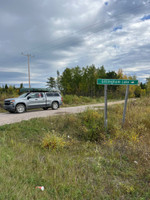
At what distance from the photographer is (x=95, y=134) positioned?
600 cm

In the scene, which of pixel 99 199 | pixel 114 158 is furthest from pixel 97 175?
pixel 114 158

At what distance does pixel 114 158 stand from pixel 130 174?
2.09 ft

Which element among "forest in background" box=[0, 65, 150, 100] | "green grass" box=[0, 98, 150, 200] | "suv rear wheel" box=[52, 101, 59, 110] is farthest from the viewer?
"forest in background" box=[0, 65, 150, 100]

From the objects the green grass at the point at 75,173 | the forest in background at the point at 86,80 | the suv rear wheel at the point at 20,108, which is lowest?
the green grass at the point at 75,173

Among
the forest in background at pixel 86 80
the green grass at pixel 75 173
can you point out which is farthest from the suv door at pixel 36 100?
the forest in background at pixel 86 80

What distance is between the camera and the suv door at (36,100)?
12.8 metres

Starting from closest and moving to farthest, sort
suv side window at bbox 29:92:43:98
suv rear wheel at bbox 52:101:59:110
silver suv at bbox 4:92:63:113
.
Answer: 1. silver suv at bbox 4:92:63:113
2. suv side window at bbox 29:92:43:98
3. suv rear wheel at bbox 52:101:59:110

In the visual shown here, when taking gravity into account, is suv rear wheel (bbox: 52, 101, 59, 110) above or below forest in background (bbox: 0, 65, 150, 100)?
below

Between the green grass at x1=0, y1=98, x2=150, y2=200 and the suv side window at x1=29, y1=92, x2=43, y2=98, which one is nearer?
the green grass at x1=0, y1=98, x2=150, y2=200

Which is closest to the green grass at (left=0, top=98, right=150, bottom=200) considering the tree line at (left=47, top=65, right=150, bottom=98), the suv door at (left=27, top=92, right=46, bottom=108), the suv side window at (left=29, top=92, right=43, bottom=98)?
the suv door at (left=27, top=92, right=46, bottom=108)

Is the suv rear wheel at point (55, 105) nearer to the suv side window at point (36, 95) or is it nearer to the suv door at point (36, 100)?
the suv door at point (36, 100)

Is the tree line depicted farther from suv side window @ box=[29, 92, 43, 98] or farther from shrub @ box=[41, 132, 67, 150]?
shrub @ box=[41, 132, 67, 150]

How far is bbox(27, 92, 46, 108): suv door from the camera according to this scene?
503 inches

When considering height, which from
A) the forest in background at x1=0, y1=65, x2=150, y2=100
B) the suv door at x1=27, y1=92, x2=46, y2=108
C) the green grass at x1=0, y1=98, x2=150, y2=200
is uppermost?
the forest in background at x1=0, y1=65, x2=150, y2=100
